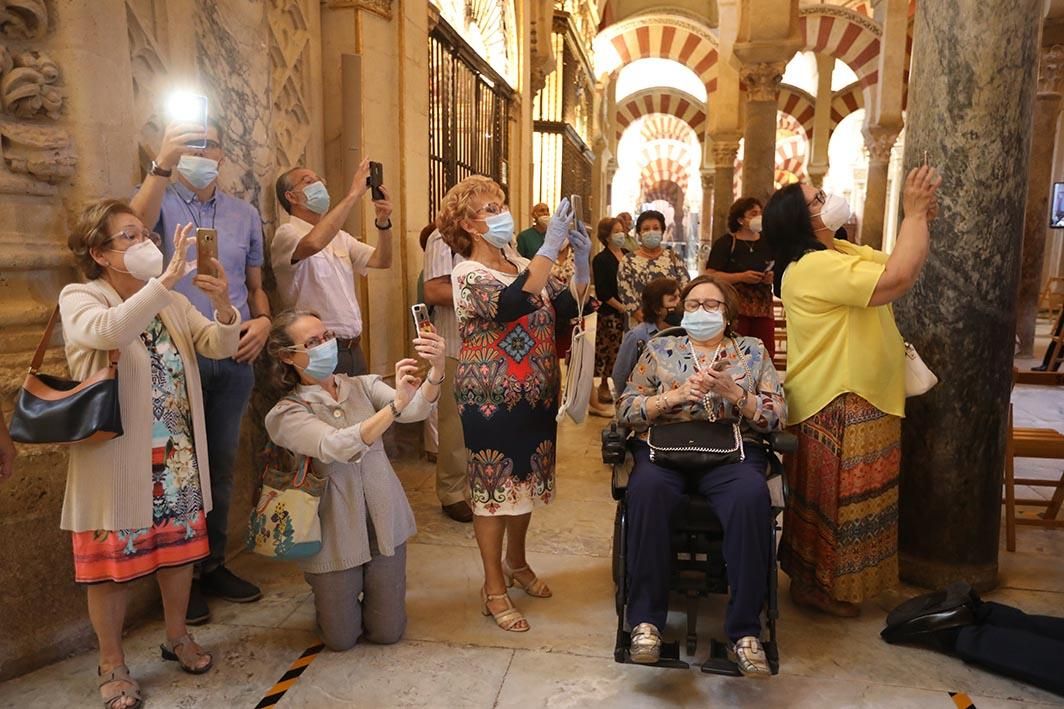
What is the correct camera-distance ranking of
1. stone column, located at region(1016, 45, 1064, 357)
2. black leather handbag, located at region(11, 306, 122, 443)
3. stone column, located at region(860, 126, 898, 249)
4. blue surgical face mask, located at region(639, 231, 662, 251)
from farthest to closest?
stone column, located at region(860, 126, 898, 249)
stone column, located at region(1016, 45, 1064, 357)
blue surgical face mask, located at region(639, 231, 662, 251)
black leather handbag, located at region(11, 306, 122, 443)

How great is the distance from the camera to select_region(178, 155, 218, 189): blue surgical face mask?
259cm

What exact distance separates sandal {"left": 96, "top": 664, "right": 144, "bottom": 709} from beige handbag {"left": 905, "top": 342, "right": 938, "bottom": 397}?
2.96 metres

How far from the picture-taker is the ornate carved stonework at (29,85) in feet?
8.28

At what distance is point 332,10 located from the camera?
4508 mm

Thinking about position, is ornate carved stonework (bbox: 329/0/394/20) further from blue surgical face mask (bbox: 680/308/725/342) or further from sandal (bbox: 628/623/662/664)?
sandal (bbox: 628/623/662/664)

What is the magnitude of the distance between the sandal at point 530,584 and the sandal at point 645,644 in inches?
30.3

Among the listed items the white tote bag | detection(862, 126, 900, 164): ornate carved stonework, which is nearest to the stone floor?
the white tote bag

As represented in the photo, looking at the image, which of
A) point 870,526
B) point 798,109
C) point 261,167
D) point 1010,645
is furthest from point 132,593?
point 798,109

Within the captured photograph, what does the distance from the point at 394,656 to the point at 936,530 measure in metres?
2.32

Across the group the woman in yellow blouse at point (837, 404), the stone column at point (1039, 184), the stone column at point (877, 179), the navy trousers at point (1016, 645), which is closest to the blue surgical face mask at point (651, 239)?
the woman in yellow blouse at point (837, 404)

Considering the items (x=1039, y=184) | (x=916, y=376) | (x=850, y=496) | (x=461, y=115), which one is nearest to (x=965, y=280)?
(x=916, y=376)

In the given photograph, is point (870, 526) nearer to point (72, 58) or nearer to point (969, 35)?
point (969, 35)

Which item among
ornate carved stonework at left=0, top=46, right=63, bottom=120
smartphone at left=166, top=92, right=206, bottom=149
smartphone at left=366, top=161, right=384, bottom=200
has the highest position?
ornate carved stonework at left=0, top=46, right=63, bottom=120

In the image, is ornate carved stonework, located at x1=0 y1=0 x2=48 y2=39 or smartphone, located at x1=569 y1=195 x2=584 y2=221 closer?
ornate carved stonework, located at x1=0 y1=0 x2=48 y2=39
